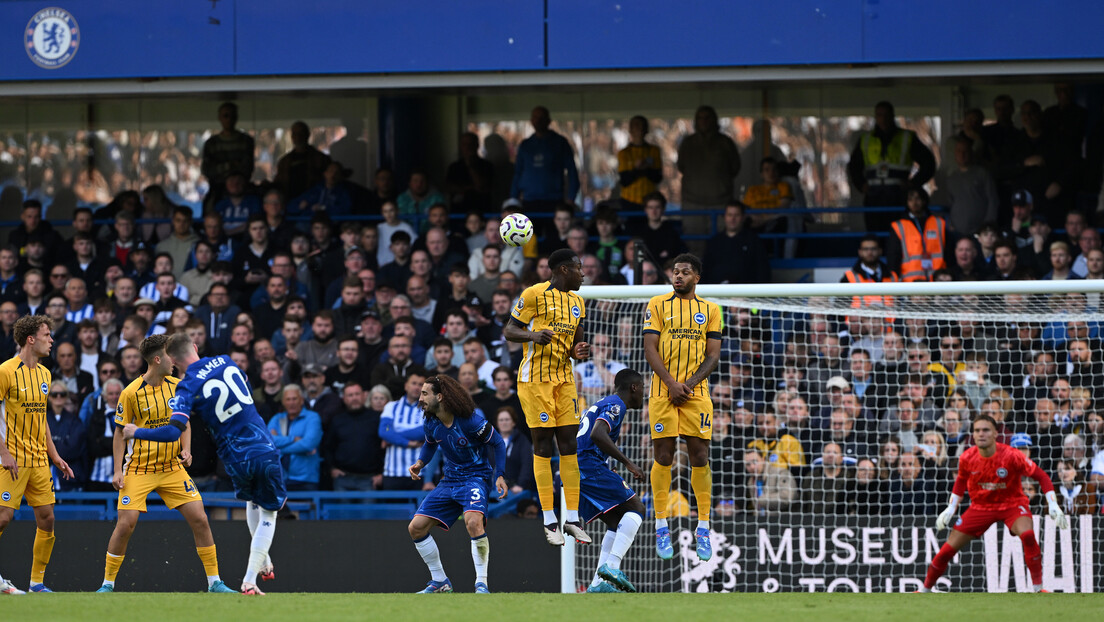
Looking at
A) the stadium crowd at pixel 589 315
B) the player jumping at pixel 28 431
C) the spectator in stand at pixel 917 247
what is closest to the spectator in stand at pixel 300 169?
the stadium crowd at pixel 589 315

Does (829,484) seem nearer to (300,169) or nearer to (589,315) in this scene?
(589,315)

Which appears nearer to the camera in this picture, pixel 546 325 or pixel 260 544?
pixel 260 544

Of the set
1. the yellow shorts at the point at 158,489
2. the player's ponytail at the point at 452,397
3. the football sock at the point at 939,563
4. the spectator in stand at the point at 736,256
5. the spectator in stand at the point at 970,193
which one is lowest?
the football sock at the point at 939,563

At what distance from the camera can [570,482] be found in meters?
10.3

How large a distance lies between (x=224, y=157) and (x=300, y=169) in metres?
1.04

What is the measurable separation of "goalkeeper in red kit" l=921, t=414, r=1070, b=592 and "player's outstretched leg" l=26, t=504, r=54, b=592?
273 inches

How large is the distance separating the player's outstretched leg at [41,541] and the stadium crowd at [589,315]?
2805mm

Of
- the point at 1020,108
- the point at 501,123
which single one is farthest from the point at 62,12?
the point at 1020,108

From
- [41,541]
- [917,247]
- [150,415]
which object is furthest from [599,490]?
[917,247]

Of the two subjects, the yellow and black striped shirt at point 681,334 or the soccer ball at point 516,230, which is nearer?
the yellow and black striped shirt at point 681,334

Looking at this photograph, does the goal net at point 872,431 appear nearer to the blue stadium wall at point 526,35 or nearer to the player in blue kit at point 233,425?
the blue stadium wall at point 526,35

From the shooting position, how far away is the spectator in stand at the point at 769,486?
12.3 metres

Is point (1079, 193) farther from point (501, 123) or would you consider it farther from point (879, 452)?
point (501, 123)

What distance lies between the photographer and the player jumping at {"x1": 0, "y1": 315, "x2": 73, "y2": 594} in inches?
408
